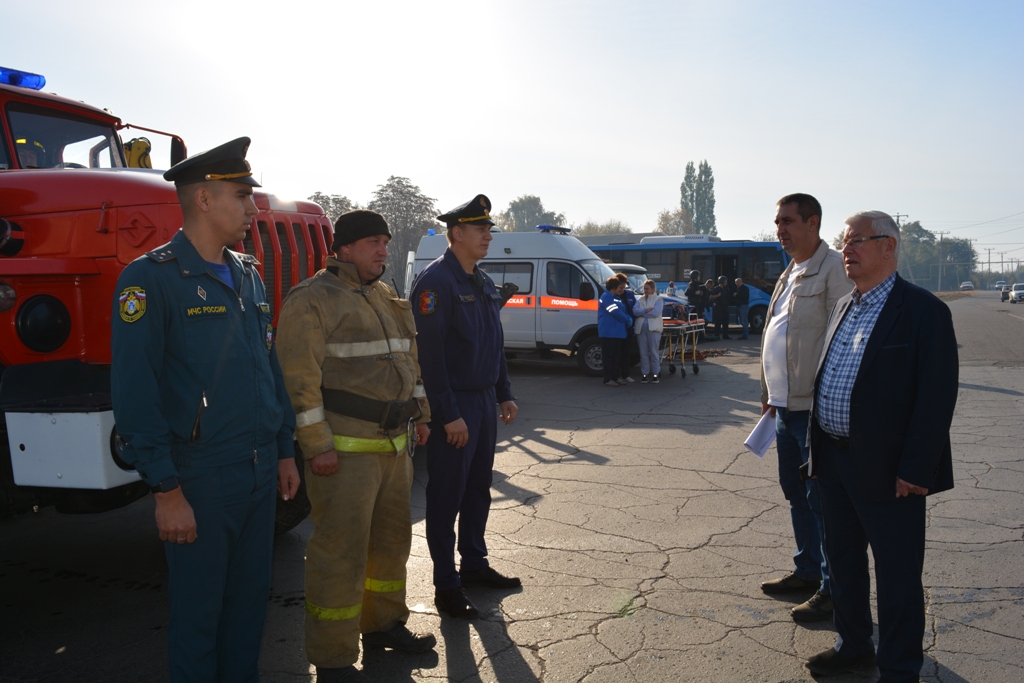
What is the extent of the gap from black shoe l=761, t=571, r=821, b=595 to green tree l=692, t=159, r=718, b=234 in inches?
5206

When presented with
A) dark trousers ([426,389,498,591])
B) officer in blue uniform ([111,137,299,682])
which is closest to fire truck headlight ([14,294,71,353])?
officer in blue uniform ([111,137,299,682])

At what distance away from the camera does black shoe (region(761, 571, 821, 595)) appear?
416cm

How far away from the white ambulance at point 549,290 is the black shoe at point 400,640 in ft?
34.0

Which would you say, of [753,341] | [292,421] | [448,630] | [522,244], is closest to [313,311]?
[292,421]

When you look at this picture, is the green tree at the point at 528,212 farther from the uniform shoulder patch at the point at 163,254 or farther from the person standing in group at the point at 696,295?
the uniform shoulder patch at the point at 163,254

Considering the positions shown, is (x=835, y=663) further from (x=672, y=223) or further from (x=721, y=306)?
(x=672, y=223)

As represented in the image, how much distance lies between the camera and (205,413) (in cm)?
256

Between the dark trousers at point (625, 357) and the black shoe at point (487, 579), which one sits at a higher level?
the dark trousers at point (625, 357)

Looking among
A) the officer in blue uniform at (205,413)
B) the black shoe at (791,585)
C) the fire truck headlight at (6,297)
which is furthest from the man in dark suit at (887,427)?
the fire truck headlight at (6,297)

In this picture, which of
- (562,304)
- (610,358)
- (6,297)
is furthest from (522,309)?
(6,297)

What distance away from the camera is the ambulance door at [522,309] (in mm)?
14328

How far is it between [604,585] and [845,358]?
1.94 m

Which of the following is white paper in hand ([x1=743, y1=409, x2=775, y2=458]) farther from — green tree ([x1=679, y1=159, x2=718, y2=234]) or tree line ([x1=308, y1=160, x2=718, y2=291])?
green tree ([x1=679, y1=159, x2=718, y2=234])

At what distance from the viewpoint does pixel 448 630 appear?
12.6 ft
